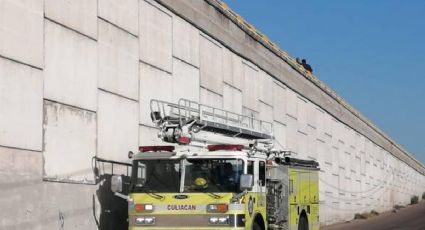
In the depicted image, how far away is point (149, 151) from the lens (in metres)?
14.7

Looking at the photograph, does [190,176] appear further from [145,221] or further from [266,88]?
[266,88]

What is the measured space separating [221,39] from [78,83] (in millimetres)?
9759

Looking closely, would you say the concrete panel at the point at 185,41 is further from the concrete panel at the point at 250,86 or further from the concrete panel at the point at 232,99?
the concrete panel at the point at 250,86

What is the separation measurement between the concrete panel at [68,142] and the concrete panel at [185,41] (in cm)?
540

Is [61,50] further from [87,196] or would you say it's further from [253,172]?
[253,172]

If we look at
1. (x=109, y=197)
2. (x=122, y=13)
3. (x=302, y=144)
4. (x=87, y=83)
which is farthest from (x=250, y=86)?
(x=87, y=83)

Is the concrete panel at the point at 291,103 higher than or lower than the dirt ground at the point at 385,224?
higher

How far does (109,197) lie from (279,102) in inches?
618

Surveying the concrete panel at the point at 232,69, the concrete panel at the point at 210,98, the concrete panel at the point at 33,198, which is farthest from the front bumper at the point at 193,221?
the concrete panel at the point at 232,69

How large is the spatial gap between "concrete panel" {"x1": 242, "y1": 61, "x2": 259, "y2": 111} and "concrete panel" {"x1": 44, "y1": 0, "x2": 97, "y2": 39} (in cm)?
1097

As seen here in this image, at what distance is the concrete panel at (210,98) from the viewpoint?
72.6 feet

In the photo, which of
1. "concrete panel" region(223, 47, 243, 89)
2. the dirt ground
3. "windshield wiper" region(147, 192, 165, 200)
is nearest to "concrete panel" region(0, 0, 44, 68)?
"windshield wiper" region(147, 192, 165, 200)

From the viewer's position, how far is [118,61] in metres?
17.0

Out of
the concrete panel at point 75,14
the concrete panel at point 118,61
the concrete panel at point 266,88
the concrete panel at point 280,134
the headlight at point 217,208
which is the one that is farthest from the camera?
the concrete panel at point 280,134
